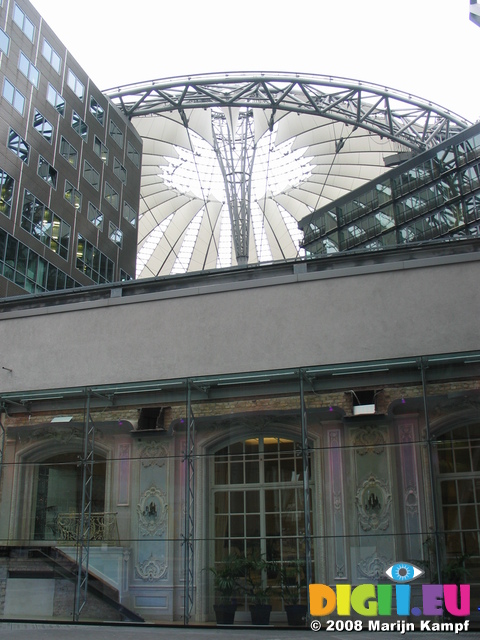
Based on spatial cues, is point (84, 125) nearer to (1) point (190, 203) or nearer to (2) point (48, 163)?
(2) point (48, 163)

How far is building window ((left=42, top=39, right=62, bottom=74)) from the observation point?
35938 millimetres

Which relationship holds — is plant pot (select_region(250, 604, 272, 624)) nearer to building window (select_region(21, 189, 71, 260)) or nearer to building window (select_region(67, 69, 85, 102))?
building window (select_region(21, 189, 71, 260))

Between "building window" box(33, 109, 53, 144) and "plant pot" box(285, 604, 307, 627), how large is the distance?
92.2ft

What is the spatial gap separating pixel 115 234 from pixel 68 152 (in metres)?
6.29

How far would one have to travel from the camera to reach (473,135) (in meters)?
42.2

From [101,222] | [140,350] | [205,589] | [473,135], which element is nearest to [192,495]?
[205,589]

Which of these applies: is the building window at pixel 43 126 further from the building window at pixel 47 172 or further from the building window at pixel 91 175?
the building window at pixel 91 175

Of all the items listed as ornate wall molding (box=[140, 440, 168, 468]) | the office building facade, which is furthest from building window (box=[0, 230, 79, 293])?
ornate wall molding (box=[140, 440, 168, 468])

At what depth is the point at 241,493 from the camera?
1485 cm

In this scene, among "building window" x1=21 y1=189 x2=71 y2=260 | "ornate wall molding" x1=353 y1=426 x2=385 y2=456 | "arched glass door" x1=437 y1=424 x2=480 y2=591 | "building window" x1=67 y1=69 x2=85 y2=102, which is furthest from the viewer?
"building window" x1=67 y1=69 x2=85 y2=102

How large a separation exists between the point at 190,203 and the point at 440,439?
5127 centimetres

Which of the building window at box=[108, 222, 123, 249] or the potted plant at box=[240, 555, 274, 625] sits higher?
the building window at box=[108, 222, 123, 249]

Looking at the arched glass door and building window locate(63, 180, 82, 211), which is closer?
the arched glass door

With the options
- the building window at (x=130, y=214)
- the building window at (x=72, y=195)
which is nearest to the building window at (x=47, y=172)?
the building window at (x=72, y=195)
